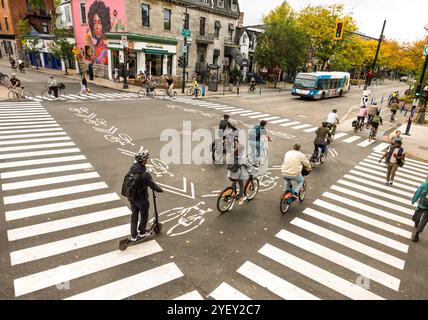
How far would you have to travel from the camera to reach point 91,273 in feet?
17.5

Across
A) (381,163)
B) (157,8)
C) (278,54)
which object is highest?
(157,8)

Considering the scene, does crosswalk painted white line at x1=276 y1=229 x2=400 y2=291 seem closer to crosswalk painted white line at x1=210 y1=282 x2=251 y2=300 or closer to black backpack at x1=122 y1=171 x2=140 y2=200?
crosswalk painted white line at x1=210 y1=282 x2=251 y2=300

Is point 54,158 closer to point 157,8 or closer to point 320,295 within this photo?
point 320,295

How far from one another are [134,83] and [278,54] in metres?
22.9

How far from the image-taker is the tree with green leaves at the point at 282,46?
4247cm

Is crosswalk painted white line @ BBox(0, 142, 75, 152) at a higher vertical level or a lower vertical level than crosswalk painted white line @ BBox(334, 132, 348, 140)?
higher

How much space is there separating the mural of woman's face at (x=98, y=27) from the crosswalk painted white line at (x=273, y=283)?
3903cm

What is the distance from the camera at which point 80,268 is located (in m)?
A: 5.45

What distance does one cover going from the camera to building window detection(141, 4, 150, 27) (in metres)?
34.2

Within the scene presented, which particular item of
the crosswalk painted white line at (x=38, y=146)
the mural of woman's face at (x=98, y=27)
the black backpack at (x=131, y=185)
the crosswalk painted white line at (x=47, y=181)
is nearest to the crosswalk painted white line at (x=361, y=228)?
the black backpack at (x=131, y=185)

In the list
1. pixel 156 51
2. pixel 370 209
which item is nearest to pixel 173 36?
pixel 156 51

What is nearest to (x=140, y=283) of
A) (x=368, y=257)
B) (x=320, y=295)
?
(x=320, y=295)

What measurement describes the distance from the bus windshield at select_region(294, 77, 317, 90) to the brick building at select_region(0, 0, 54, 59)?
156 ft

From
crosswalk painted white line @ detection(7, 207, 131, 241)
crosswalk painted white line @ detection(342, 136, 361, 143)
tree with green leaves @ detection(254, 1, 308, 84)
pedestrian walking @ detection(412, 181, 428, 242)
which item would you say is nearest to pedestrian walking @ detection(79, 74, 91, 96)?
crosswalk painted white line @ detection(7, 207, 131, 241)
